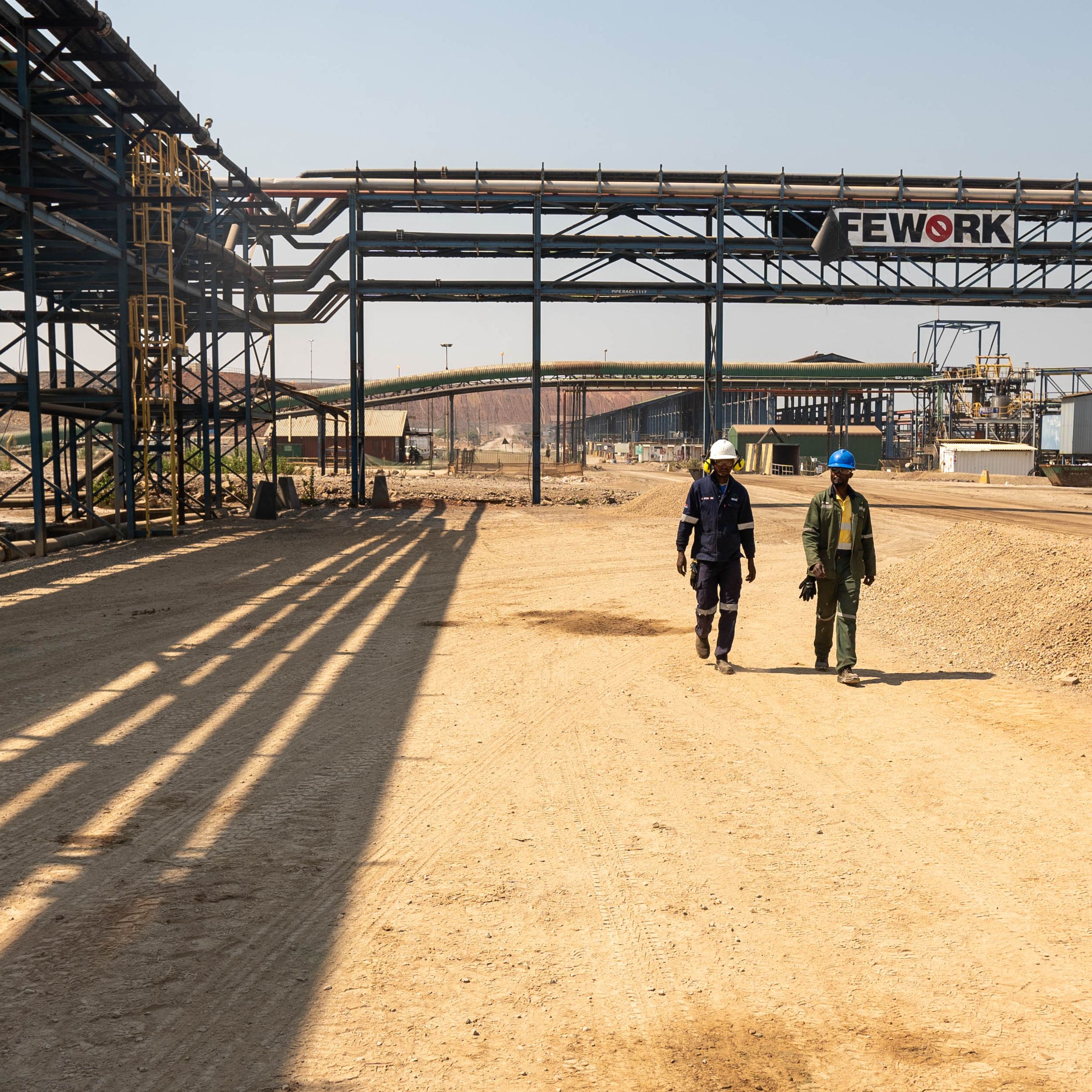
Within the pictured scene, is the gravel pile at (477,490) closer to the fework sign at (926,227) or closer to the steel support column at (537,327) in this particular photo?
the steel support column at (537,327)

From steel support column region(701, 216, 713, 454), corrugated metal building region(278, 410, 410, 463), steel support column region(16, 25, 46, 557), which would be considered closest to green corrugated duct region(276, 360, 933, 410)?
corrugated metal building region(278, 410, 410, 463)

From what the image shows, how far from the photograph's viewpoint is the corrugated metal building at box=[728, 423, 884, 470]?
197ft

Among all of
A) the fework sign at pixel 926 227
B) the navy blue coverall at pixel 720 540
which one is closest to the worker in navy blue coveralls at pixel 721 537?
the navy blue coverall at pixel 720 540

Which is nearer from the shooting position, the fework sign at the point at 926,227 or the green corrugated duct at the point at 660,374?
the fework sign at the point at 926,227

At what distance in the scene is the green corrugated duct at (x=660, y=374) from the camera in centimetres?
6581

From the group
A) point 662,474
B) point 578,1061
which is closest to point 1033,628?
point 578,1061

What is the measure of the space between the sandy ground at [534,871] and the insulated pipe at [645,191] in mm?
20134

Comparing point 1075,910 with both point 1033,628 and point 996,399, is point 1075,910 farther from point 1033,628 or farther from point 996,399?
point 996,399

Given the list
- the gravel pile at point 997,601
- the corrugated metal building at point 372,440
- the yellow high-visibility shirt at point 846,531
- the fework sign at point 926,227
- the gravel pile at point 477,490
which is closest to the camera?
the yellow high-visibility shirt at point 846,531

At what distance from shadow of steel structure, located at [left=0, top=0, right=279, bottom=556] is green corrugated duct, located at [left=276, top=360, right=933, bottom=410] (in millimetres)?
41547

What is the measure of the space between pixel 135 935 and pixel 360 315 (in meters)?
25.3

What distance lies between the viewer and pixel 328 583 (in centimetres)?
1378

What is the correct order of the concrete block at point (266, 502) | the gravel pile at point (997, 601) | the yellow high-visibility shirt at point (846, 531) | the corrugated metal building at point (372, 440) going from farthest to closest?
1. the corrugated metal building at point (372, 440)
2. the concrete block at point (266, 502)
3. the gravel pile at point (997, 601)
4. the yellow high-visibility shirt at point (846, 531)

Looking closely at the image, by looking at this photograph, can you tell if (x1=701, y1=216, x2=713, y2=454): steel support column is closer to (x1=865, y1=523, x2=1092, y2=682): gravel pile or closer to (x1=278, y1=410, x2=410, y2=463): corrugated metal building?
(x1=865, y1=523, x2=1092, y2=682): gravel pile
